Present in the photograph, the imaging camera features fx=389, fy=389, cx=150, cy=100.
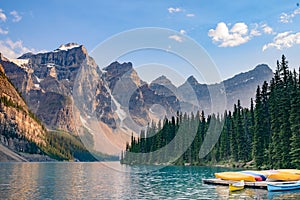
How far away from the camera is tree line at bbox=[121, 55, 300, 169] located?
72.4m

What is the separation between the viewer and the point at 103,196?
4434 centimetres

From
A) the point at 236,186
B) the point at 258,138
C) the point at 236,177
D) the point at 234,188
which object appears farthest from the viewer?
the point at 258,138

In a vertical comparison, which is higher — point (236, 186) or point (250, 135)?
point (250, 135)

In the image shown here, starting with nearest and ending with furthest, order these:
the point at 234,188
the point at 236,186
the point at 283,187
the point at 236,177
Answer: the point at 283,187 → the point at 234,188 → the point at 236,186 → the point at 236,177

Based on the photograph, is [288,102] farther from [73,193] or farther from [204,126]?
[204,126]

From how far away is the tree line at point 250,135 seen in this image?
7238 centimetres

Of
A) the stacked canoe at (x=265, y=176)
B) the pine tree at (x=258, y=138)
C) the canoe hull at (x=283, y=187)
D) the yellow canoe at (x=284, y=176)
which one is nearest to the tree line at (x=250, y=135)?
the pine tree at (x=258, y=138)

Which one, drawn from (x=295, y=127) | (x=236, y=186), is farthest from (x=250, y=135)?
(x=236, y=186)

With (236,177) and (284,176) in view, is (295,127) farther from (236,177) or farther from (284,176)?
(236,177)

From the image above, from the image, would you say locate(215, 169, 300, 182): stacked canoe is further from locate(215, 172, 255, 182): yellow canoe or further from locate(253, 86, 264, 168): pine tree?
locate(253, 86, 264, 168): pine tree

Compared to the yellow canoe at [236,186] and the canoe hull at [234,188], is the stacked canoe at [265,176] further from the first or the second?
the canoe hull at [234,188]

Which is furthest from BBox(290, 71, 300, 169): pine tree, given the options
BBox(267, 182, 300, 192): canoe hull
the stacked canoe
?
BBox(267, 182, 300, 192): canoe hull

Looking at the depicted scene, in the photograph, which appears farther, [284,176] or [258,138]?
[258,138]

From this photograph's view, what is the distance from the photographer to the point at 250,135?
11544cm
